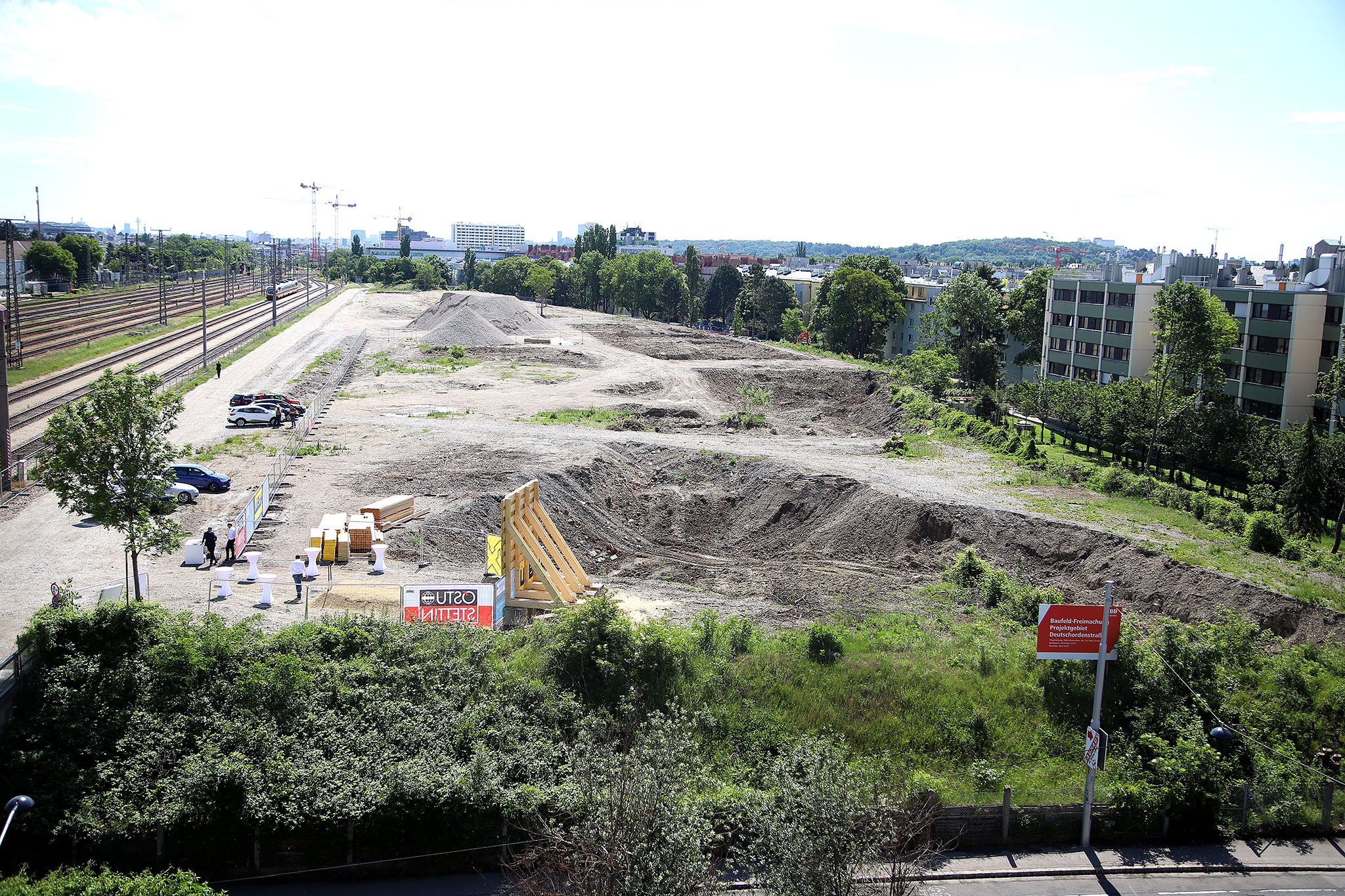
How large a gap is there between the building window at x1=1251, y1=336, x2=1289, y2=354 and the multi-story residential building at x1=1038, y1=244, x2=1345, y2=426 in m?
0.04

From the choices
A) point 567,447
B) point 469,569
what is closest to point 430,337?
point 567,447

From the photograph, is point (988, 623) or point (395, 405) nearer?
point (988, 623)

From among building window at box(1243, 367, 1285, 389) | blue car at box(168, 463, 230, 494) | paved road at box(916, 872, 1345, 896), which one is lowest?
paved road at box(916, 872, 1345, 896)

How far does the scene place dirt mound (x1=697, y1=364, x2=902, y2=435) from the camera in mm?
64875

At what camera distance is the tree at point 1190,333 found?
48031 millimetres

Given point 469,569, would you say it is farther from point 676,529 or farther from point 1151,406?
point 1151,406

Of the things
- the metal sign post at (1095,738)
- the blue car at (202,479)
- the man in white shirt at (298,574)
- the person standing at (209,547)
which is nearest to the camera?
the metal sign post at (1095,738)

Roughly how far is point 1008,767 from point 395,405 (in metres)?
50.3

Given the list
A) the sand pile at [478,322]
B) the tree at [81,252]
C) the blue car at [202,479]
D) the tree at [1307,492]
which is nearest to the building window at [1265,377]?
the tree at [1307,492]

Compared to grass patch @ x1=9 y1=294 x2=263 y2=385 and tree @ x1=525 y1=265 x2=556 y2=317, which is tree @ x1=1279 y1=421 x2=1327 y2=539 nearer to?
grass patch @ x1=9 y1=294 x2=263 y2=385

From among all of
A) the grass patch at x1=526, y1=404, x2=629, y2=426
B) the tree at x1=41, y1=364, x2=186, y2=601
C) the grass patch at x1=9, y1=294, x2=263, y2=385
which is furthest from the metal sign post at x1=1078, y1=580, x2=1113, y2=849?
the grass patch at x1=9, y1=294, x2=263, y2=385

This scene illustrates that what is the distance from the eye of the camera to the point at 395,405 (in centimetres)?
6138

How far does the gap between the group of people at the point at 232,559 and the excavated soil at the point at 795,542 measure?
14.4 feet

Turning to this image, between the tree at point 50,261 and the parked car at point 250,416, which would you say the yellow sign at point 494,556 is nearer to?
the parked car at point 250,416
